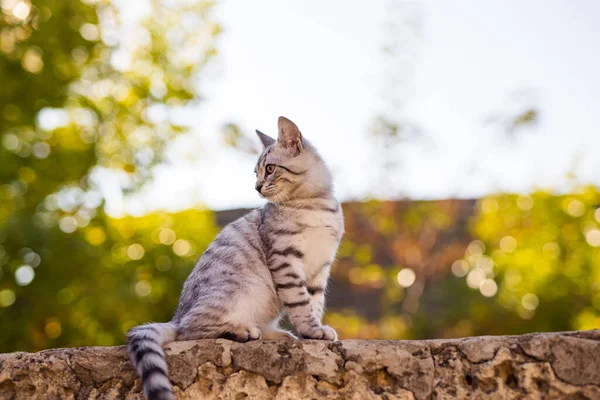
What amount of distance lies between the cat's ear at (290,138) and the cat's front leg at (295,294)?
67 cm

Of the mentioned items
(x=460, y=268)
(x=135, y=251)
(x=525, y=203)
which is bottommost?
(x=135, y=251)

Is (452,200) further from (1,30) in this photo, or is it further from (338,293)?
(1,30)

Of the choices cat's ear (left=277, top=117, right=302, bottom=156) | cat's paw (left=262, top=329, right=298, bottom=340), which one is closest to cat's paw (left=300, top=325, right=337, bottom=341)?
cat's paw (left=262, top=329, right=298, bottom=340)

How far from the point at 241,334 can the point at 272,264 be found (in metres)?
0.43

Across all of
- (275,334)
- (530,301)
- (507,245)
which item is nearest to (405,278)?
(507,245)

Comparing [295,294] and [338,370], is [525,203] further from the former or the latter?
[338,370]

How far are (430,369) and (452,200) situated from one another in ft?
24.6

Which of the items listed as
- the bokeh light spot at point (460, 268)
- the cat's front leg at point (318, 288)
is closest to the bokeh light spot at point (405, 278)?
the bokeh light spot at point (460, 268)

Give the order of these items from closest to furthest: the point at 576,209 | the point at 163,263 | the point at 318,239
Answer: the point at 318,239 < the point at 163,263 < the point at 576,209

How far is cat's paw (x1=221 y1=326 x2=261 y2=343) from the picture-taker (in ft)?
11.4

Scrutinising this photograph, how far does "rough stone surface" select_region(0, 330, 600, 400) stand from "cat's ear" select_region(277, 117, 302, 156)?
1272 millimetres

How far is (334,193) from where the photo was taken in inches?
162

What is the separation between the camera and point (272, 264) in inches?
146

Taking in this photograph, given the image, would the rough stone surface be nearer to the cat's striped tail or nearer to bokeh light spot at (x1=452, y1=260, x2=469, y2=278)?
the cat's striped tail
